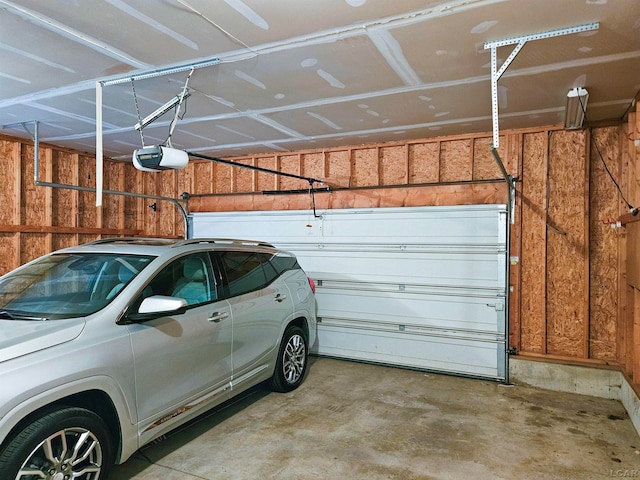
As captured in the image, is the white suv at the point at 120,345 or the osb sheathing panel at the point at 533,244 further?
the osb sheathing panel at the point at 533,244

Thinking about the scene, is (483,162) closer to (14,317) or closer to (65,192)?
(14,317)

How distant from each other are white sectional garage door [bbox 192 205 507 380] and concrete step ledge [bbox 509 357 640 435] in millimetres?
202

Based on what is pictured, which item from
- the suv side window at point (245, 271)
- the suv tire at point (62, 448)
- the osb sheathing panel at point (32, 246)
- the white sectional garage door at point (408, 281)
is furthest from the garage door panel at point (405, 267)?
the suv tire at point (62, 448)

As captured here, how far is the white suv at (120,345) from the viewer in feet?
6.89

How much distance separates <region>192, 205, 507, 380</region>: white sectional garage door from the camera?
502 centimetres

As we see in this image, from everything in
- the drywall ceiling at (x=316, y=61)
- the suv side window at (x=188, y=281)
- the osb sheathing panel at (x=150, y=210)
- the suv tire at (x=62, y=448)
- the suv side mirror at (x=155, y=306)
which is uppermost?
the drywall ceiling at (x=316, y=61)

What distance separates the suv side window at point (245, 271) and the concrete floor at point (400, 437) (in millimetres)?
1177

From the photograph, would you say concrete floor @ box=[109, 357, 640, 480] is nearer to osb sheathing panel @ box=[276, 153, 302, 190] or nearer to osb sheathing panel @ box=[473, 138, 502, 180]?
osb sheathing panel @ box=[473, 138, 502, 180]

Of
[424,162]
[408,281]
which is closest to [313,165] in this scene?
[424,162]

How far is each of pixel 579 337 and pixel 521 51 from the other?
3.41 m

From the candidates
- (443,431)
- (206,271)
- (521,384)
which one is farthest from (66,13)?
(521,384)

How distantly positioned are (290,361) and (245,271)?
1211 millimetres

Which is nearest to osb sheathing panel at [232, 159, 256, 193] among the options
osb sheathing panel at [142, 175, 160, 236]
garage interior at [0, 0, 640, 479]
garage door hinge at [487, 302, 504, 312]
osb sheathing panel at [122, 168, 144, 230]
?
garage interior at [0, 0, 640, 479]

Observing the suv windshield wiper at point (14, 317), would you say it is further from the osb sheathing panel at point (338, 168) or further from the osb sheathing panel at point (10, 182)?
the osb sheathing panel at point (338, 168)
